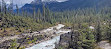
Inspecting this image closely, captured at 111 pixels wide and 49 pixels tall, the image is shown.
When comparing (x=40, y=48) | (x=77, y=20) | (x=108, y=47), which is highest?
(x=77, y=20)

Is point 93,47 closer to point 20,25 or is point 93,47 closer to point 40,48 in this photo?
point 40,48

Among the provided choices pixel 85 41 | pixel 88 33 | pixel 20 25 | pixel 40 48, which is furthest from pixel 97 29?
pixel 20 25

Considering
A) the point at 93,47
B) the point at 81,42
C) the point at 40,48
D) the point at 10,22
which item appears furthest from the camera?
the point at 10,22

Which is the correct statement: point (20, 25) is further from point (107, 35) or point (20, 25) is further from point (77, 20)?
point (107, 35)

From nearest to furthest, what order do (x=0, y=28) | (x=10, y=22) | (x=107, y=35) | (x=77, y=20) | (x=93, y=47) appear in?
(x=93, y=47), (x=107, y=35), (x=77, y=20), (x=0, y=28), (x=10, y=22)

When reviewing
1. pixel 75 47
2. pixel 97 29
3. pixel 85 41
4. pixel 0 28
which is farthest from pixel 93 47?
pixel 0 28

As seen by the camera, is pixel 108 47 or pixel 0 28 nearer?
pixel 108 47

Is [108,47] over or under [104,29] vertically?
under

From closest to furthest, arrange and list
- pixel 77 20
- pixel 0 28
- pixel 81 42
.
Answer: pixel 81 42, pixel 77 20, pixel 0 28

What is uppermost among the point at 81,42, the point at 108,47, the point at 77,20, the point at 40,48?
the point at 77,20
